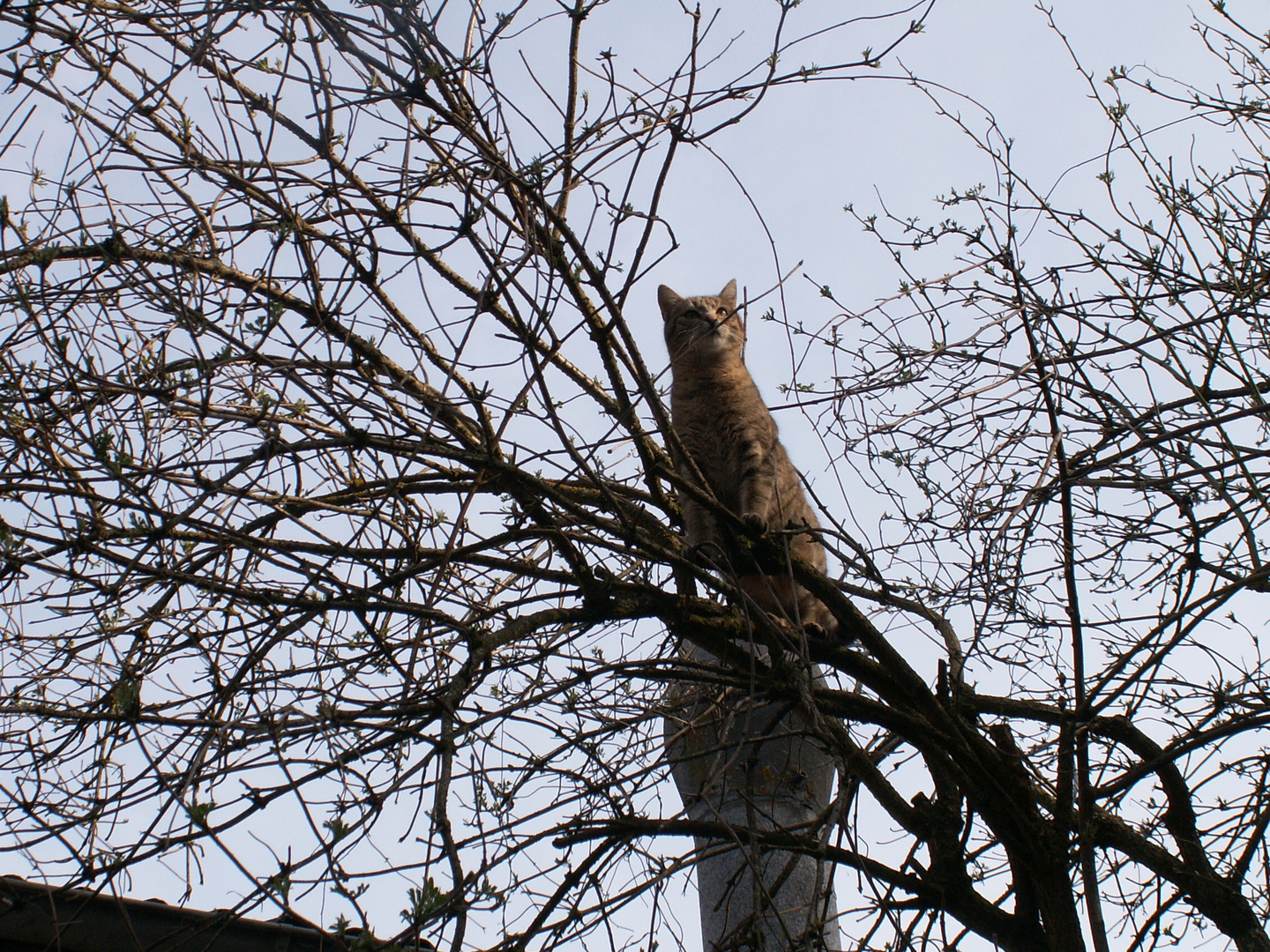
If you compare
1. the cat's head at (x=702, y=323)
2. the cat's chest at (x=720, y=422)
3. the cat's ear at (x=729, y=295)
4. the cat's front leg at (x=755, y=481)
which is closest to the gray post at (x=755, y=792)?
the cat's front leg at (x=755, y=481)

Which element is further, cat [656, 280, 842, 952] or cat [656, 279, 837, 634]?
cat [656, 279, 837, 634]

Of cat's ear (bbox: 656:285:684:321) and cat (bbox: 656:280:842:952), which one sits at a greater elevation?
cat's ear (bbox: 656:285:684:321)

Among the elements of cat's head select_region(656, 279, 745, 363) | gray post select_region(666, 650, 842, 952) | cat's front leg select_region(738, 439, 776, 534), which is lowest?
gray post select_region(666, 650, 842, 952)

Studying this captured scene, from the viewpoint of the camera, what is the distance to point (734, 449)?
17.0ft

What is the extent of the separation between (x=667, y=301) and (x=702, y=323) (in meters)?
1.04

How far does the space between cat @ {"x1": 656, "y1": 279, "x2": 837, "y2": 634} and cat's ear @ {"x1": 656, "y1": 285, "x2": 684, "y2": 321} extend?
0.61 feet

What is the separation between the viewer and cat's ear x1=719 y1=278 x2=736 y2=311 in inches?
254

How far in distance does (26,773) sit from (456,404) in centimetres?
162

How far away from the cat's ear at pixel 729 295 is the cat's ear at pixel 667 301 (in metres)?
0.28

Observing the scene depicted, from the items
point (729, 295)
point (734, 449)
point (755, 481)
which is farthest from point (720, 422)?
point (729, 295)

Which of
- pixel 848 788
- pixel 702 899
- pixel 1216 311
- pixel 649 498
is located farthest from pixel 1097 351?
pixel 702 899

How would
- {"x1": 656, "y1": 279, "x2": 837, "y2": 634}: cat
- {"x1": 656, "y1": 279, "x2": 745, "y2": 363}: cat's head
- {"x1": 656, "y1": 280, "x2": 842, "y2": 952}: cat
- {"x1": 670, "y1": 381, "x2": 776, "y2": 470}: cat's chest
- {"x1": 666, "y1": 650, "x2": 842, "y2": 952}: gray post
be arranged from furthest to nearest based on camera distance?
{"x1": 656, "y1": 279, "x2": 745, "y2": 363}: cat's head
{"x1": 670, "y1": 381, "x2": 776, "y2": 470}: cat's chest
{"x1": 656, "y1": 279, "x2": 837, "y2": 634}: cat
{"x1": 666, "y1": 650, "x2": 842, "y2": 952}: gray post
{"x1": 656, "y1": 280, "x2": 842, "y2": 952}: cat

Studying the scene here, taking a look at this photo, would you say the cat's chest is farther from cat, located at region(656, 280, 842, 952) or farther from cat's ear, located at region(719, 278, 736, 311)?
cat's ear, located at region(719, 278, 736, 311)

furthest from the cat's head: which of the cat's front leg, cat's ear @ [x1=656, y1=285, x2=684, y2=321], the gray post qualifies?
the gray post
